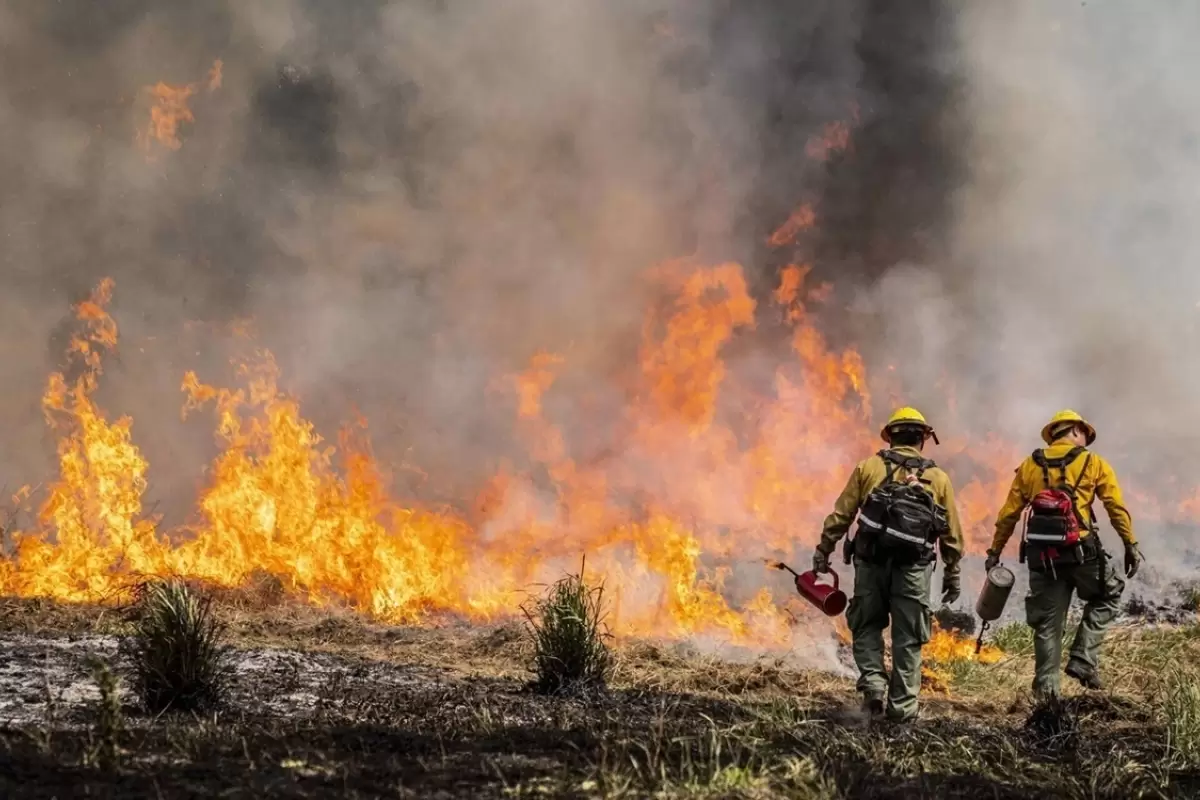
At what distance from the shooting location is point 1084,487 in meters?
6.49

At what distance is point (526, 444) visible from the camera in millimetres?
14500

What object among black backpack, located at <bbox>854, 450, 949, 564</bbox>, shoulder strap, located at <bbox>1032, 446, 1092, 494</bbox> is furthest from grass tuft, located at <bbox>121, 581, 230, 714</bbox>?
shoulder strap, located at <bbox>1032, 446, 1092, 494</bbox>

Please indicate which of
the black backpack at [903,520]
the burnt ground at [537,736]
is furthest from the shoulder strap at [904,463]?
the burnt ground at [537,736]

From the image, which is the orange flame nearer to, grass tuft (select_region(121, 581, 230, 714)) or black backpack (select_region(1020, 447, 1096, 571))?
black backpack (select_region(1020, 447, 1096, 571))

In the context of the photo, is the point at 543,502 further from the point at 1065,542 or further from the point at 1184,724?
the point at 1184,724

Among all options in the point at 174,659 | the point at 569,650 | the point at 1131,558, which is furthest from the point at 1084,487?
the point at 174,659

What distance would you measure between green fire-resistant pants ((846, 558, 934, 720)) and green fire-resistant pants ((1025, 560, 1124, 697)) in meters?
1.08

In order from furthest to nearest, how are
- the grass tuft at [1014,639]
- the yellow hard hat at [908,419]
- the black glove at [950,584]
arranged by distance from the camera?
the grass tuft at [1014,639], the yellow hard hat at [908,419], the black glove at [950,584]

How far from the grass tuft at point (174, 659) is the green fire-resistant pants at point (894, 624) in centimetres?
413

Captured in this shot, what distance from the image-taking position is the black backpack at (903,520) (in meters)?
5.93

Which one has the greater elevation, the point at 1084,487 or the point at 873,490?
the point at 1084,487

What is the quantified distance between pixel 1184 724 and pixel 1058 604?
65.9 inches

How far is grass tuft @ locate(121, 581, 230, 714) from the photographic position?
4.66 meters

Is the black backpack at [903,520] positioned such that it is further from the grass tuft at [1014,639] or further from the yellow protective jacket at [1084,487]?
the grass tuft at [1014,639]
